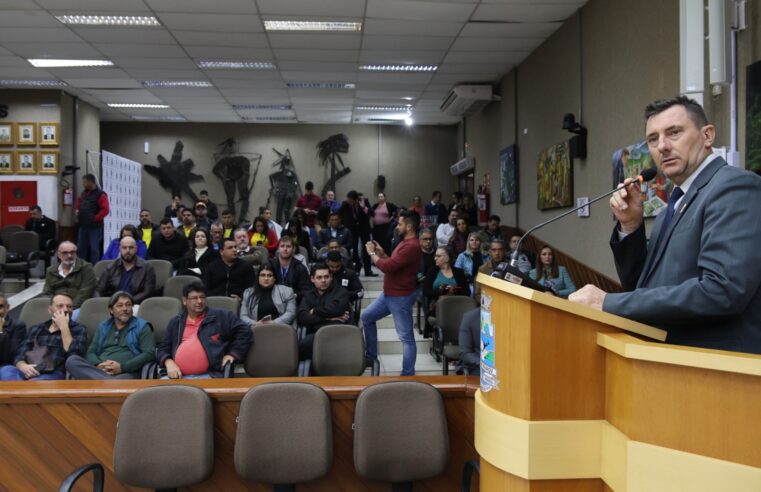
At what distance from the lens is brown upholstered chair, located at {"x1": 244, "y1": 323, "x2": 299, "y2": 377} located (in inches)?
175

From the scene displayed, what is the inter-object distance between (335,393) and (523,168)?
6.41 m

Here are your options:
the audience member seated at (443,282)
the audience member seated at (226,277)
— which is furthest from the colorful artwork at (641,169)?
the audience member seated at (226,277)

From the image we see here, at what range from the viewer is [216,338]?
444cm

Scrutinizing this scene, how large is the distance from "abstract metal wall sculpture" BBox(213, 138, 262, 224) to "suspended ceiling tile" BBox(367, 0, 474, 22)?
307 inches

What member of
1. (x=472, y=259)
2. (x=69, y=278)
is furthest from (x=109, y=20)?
(x=472, y=259)

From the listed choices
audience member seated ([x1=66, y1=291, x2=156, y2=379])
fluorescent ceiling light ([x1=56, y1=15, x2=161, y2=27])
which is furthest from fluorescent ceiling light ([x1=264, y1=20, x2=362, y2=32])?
audience member seated ([x1=66, y1=291, x2=156, y2=379])

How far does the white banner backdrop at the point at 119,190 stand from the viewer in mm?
11164

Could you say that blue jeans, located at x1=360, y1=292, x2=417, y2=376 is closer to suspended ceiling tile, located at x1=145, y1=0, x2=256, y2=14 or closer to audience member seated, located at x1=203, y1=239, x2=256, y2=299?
audience member seated, located at x1=203, y1=239, x2=256, y2=299

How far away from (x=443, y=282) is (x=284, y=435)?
3585mm

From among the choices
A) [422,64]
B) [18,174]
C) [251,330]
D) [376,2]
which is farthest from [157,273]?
[18,174]

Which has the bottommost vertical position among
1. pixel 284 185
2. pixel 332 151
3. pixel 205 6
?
pixel 284 185

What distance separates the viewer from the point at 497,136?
10.2m

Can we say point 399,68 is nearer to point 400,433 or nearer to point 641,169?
point 641,169

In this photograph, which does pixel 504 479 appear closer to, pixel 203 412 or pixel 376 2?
pixel 203 412
